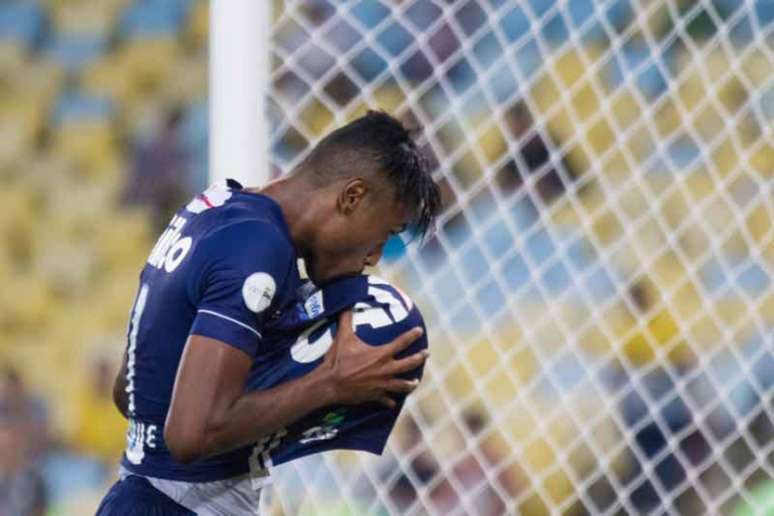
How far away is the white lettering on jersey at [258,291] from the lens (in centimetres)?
143

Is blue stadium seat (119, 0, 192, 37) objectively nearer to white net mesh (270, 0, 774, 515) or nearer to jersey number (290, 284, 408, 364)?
white net mesh (270, 0, 774, 515)

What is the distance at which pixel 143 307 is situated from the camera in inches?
60.9

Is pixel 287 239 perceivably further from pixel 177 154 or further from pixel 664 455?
pixel 177 154

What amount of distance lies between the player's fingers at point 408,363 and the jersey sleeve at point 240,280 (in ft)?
0.48

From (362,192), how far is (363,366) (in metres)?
0.17

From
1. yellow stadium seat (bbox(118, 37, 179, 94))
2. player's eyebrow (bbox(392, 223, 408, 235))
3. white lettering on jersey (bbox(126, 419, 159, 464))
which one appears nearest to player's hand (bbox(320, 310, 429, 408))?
player's eyebrow (bbox(392, 223, 408, 235))

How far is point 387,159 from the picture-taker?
154 centimetres

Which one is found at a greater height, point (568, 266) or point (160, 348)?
point (160, 348)

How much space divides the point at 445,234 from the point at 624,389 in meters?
0.48

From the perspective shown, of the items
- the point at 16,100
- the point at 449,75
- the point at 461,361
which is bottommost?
the point at 461,361

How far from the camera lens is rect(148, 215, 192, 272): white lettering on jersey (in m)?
1.50

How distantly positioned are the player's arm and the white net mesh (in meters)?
1.19

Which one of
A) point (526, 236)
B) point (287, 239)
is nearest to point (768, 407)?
point (526, 236)

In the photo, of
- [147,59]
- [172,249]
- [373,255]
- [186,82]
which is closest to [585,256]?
[186,82]
